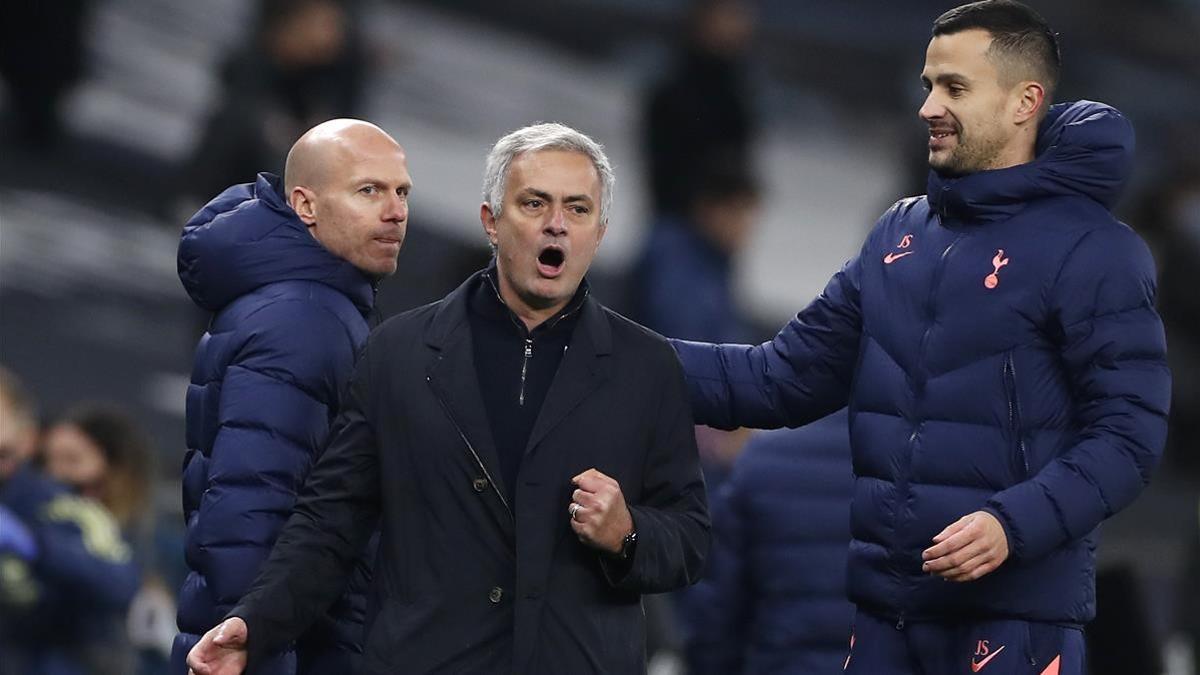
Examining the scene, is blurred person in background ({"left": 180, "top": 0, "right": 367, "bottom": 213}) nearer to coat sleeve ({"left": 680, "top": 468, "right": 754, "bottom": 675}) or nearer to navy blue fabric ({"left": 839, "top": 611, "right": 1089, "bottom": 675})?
coat sleeve ({"left": 680, "top": 468, "right": 754, "bottom": 675})

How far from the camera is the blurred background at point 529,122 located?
11562 mm

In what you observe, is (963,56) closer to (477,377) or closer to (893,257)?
(893,257)

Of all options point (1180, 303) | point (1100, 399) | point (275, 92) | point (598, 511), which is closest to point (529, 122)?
point (275, 92)

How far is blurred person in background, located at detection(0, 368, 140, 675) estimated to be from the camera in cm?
786

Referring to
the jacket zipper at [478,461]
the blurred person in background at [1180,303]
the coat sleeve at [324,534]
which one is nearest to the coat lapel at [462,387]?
the jacket zipper at [478,461]

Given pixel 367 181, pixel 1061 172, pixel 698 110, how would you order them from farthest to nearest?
pixel 698 110 < pixel 367 181 < pixel 1061 172

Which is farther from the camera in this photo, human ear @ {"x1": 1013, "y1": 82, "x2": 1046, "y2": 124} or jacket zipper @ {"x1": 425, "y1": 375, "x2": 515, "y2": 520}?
human ear @ {"x1": 1013, "y1": 82, "x2": 1046, "y2": 124}

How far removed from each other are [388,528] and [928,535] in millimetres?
1110

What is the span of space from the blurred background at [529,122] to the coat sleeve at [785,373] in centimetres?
392

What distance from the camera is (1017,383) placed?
4570 mm

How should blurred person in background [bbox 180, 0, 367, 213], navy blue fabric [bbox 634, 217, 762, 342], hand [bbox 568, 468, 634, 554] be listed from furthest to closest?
navy blue fabric [bbox 634, 217, 762, 342], blurred person in background [bbox 180, 0, 367, 213], hand [bbox 568, 468, 634, 554]

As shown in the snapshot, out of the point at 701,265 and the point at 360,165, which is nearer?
the point at 360,165

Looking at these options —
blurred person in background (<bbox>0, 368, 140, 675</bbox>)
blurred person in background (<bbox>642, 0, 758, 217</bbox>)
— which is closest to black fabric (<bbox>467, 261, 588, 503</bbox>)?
blurred person in background (<bbox>0, 368, 140, 675</bbox>)

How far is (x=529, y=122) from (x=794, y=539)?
30.1 ft
